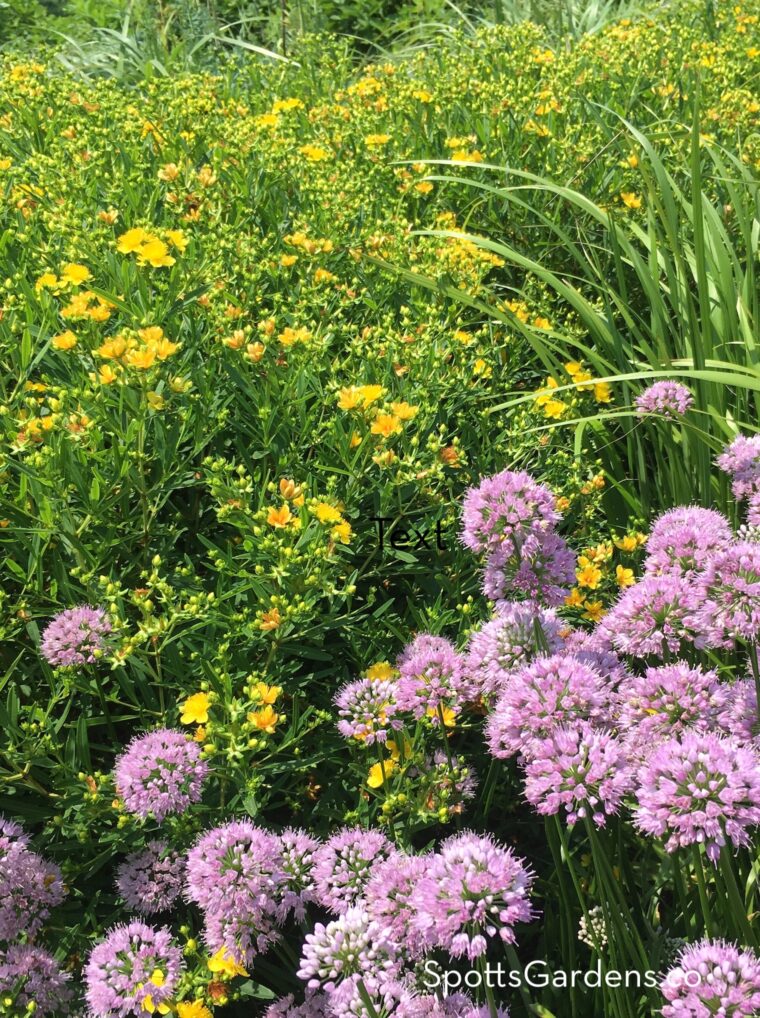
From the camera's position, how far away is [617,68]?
5453 millimetres

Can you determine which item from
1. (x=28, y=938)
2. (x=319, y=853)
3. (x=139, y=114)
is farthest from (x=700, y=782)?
(x=139, y=114)

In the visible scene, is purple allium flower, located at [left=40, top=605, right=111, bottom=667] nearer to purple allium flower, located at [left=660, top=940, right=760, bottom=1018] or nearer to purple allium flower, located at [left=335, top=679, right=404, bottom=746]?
purple allium flower, located at [left=335, top=679, right=404, bottom=746]

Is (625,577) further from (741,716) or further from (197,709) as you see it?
(197,709)

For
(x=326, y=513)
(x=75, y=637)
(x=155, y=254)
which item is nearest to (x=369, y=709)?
(x=326, y=513)

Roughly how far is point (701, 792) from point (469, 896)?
1.24 feet

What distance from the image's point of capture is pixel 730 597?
175 cm

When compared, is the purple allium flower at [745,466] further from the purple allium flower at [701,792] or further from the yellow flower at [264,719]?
the yellow flower at [264,719]

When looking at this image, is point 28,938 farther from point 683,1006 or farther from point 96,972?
point 683,1006

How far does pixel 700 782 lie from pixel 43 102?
15.3 ft

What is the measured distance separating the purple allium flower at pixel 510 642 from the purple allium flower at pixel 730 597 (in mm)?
298

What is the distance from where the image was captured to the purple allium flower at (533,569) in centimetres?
196

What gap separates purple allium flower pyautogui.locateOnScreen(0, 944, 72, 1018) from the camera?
204cm

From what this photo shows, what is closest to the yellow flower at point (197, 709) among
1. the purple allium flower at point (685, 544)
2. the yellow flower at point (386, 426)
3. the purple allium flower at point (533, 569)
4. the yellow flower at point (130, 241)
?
the purple allium flower at point (533, 569)

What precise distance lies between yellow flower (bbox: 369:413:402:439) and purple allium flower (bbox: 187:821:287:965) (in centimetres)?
105
